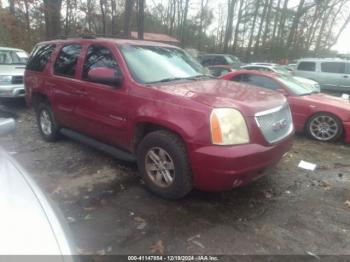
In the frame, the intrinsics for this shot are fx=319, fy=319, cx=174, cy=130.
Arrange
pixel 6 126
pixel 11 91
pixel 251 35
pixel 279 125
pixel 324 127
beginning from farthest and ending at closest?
pixel 251 35
pixel 11 91
pixel 324 127
pixel 279 125
pixel 6 126

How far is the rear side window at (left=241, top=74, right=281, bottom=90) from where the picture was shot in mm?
7558

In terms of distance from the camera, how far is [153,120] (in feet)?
12.2

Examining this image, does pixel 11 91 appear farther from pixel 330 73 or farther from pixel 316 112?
pixel 330 73

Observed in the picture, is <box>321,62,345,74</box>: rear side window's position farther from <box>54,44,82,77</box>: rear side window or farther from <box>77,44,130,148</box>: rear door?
<box>77,44,130,148</box>: rear door

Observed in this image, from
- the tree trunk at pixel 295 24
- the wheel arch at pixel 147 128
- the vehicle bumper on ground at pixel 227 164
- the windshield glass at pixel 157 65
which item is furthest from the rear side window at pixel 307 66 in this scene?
the tree trunk at pixel 295 24

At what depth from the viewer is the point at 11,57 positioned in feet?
33.4

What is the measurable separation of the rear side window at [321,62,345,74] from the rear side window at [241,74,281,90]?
9712 mm

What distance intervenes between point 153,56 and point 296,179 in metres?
2.72

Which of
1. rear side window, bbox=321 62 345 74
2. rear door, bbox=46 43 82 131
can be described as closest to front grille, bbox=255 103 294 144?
rear door, bbox=46 43 82 131

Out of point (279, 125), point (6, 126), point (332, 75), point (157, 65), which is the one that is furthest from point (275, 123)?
point (332, 75)

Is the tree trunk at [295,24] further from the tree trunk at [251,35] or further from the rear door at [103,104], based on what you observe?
the rear door at [103,104]

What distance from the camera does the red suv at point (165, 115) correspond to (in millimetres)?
3295

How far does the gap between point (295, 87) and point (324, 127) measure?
1275 millimetres

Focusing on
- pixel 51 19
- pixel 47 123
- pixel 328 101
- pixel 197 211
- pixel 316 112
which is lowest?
pixel 197 211
